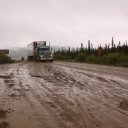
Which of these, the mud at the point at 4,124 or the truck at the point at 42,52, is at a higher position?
the truck at the point at 42,52

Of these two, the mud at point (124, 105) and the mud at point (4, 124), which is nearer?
the mud at point (4, 124)

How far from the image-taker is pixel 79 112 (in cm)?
891

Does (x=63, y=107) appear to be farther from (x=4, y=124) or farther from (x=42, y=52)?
(x=42, y=52)

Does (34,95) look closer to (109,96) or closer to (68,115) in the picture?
(109,96)

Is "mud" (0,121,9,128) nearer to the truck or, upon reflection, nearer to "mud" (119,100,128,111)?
"mud" (119,100,128,111)

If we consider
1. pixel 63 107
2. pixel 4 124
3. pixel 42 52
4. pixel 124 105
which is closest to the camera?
pixel 4 124

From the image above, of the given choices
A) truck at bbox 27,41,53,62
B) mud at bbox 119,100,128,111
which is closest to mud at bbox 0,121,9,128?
mud at bbox 119,100,128,111

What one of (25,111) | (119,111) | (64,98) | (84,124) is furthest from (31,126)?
(64,98)

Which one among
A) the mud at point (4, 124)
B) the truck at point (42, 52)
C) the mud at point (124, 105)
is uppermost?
the truck at point (42, 52)

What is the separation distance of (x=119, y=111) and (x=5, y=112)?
3.10 meters

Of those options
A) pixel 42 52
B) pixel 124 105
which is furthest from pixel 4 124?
pixel 42 52

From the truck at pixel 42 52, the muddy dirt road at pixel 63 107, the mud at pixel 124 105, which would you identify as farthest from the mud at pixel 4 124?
the truck at pixel 42 52

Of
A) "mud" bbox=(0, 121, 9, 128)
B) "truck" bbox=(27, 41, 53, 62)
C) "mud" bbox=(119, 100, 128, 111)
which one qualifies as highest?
"truck" bbox=(27, 41, 53, 62)

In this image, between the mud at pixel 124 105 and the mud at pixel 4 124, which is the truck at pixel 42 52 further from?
the mud at pixel 4 124
